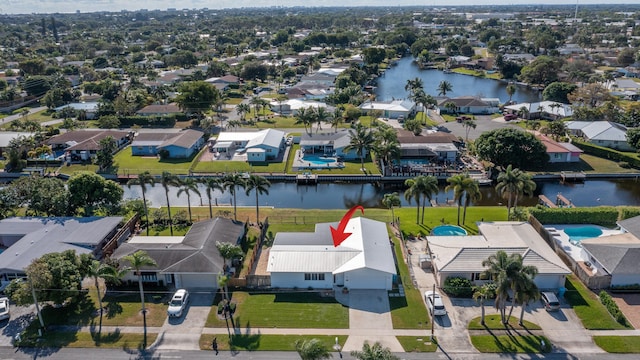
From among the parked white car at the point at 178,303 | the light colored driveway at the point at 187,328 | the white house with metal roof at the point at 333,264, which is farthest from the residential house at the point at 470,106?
the parked white car at the point at 178,303

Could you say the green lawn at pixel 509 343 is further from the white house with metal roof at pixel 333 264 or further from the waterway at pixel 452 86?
the waterway at pixel 452 86

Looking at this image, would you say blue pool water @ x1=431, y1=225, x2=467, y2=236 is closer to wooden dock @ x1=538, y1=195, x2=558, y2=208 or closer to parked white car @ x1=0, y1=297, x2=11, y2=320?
wooden dock @ x1=538, y1=195, x2=558, y2=208

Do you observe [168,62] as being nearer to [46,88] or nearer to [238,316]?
[46,88]

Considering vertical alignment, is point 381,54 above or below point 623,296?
above

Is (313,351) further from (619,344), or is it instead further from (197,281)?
(619,344)

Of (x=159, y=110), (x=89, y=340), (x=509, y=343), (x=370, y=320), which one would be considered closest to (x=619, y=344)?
(x=509, y=343)

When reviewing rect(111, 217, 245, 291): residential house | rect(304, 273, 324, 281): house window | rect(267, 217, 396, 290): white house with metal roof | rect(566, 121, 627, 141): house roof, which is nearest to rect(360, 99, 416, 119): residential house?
rect(566, 121, 627, 141): house roof

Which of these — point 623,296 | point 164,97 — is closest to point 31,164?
point 164,97
